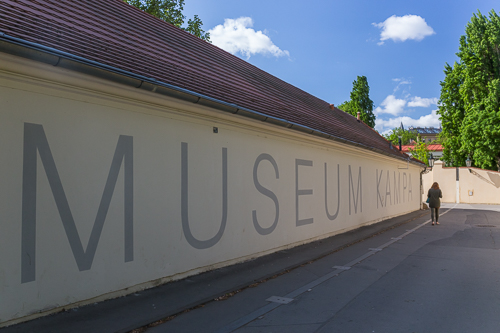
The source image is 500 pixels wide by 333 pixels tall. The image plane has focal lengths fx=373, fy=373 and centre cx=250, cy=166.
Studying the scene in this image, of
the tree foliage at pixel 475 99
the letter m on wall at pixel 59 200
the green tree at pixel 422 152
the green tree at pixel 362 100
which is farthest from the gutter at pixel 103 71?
the green tree at pixel 422 152

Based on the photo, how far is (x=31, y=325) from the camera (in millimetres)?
4016

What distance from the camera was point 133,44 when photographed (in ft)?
22.5

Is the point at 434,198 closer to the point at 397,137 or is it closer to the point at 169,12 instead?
the point at 169,12

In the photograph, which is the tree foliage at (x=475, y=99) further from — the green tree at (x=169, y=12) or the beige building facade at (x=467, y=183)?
the green tree at (x=169, y=12)

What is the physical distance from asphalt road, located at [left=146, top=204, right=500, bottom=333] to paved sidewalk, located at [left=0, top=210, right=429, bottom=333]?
0.20m

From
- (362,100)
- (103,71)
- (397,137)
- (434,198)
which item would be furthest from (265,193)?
(397,137)

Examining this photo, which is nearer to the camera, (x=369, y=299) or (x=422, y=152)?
(x=369, y=299)

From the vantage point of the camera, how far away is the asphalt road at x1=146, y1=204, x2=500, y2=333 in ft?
14.0

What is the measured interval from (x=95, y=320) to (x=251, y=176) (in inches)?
174

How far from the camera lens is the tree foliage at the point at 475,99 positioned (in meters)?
33.2

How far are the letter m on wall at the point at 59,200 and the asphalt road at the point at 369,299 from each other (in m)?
1.42

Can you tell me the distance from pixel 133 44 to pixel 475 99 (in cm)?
3693

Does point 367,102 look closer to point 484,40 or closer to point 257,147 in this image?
point 484,40

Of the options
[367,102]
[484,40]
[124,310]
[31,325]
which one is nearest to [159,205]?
[124,310]
